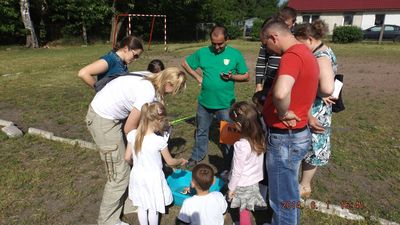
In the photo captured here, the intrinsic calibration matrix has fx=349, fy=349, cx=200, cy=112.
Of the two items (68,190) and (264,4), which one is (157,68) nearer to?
(68,190)

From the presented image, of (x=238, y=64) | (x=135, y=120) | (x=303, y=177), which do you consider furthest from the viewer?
(x=238, y=64)

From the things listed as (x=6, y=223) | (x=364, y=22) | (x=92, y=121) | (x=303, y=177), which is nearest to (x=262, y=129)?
(x=303, y=177)

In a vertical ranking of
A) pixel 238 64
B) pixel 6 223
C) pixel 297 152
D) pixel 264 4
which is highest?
A: pixel 264 4

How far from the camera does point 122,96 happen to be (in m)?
3.00

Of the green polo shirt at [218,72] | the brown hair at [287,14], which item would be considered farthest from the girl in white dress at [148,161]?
the brown hair at [287,14]

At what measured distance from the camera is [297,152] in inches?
106

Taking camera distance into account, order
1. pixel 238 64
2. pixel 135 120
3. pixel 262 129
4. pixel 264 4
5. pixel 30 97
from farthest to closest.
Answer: pixel 264 4
pixel 30 97
pixel 238 64
pixel 262 129
pixel 135 120

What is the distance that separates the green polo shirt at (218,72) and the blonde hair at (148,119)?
1.30 m

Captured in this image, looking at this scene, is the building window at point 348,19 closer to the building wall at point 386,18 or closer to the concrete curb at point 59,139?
the building wall at point 386,18

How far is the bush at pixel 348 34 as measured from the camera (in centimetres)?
2717

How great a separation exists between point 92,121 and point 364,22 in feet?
140

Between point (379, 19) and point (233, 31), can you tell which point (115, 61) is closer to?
point (233, 31)

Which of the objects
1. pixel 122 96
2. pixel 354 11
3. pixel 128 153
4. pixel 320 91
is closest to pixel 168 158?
pixel 128 153

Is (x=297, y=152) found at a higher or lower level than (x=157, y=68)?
lower
